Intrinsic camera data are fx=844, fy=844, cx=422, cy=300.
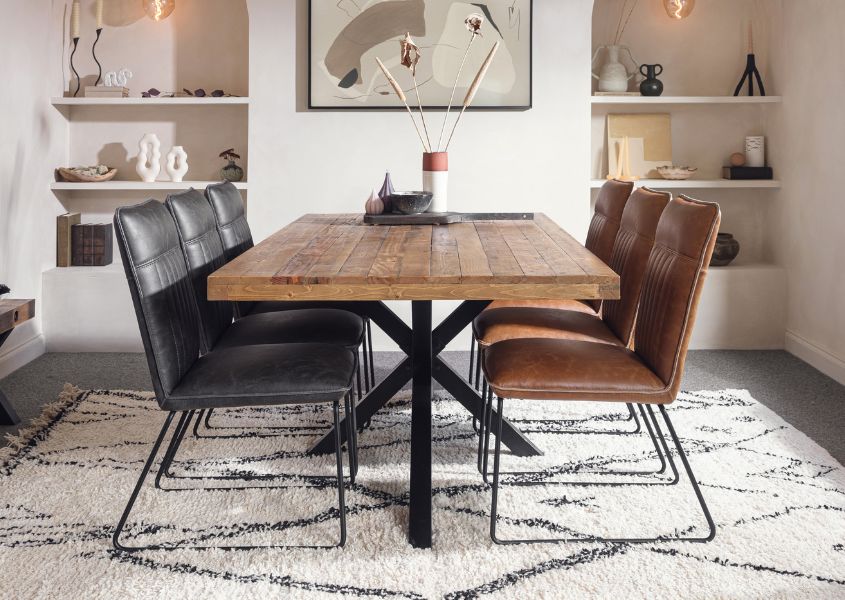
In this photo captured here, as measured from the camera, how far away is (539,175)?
4.59 meters

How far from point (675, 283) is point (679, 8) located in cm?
291

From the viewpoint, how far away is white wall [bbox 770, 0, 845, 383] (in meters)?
3.95

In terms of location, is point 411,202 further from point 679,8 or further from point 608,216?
point 679,8

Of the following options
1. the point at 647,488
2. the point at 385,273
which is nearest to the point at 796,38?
the point at 647,488

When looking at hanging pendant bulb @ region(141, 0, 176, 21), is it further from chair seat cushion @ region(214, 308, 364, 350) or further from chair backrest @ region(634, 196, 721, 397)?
chair backrest @ region(634, 196, 721, 397)

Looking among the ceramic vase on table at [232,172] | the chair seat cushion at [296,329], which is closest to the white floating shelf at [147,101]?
Answer: the ceramic vase on table at [232,172]

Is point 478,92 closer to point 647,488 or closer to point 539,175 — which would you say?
point 539,175

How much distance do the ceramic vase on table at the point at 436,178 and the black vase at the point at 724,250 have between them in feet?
6.43

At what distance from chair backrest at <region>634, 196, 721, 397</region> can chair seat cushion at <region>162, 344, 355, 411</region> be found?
0.84 m

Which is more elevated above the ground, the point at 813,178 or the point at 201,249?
the point at 813,178

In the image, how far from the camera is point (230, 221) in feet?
10.7

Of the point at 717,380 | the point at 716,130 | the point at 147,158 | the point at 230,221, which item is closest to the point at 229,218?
the point at 230,221

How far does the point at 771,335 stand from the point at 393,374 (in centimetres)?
261

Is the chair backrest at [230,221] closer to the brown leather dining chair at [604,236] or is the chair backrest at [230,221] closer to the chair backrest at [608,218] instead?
the brown leather dining chair at [604,236]
